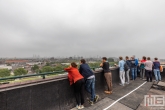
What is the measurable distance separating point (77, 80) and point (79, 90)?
1.69 ft

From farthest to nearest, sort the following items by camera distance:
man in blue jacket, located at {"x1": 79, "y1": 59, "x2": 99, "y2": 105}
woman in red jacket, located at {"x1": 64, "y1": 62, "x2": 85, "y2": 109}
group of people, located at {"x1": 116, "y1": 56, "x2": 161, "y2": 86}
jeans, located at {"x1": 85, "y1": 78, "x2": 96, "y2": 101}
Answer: group of people, located at {"x1": 116, "y1": 56, "x2": 161, "y2": 86}, jeans, located at {"x1": 85, "y1": 78, "x2": 96, "y2": 101}, man in blue jacket, located at {"x1": 79, "y1": 59, "x2": 99, "y2": 105}, woman in red jacket, located at {"x1": 64, "y1": 62, "x2": 85, "y2": 109}

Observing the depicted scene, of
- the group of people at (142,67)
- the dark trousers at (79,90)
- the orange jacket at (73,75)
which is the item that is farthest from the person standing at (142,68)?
the orange jacket at (73,75)

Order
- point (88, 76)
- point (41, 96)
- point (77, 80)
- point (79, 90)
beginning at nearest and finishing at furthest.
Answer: point (41, 96) < point (77, 80) < point (79, 90) < point (88, 76)

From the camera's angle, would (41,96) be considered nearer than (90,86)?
Yes

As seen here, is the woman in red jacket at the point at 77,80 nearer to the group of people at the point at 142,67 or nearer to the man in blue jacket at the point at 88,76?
the man in blue jacket at the point at 88,76

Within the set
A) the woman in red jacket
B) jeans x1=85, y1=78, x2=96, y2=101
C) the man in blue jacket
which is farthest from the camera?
jeans x1=85, y1=78, x2=96, y2=101

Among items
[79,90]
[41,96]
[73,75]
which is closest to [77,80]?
[73,75]

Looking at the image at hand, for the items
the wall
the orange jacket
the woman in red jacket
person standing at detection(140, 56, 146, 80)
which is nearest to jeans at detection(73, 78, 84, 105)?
the woman in red jacket

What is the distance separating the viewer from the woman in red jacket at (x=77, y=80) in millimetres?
3722

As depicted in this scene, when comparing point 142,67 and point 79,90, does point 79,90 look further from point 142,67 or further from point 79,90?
point 142,67

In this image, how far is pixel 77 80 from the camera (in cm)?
370

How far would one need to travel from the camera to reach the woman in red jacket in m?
3.72

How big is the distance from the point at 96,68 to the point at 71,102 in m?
2.52

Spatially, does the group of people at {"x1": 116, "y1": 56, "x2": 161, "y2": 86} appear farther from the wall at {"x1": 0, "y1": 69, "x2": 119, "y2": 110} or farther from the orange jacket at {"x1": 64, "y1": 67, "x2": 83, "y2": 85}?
the wall at {"x1": 0, "y1": 69, "x2": 119, "y2": 110}
